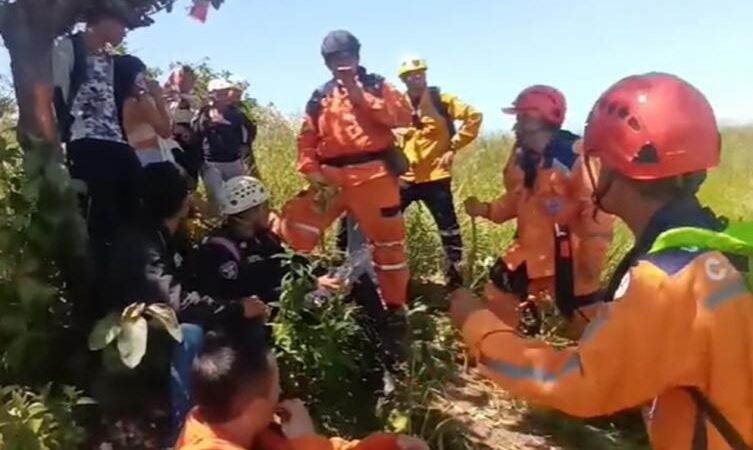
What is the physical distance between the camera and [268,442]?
255cm

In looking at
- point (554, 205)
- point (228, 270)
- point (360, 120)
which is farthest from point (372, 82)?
point (228, 270)

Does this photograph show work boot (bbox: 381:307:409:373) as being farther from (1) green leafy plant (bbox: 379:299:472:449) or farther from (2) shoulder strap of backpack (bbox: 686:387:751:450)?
(2) shoulder strap of backpack (bbox: 686:387:751:450)

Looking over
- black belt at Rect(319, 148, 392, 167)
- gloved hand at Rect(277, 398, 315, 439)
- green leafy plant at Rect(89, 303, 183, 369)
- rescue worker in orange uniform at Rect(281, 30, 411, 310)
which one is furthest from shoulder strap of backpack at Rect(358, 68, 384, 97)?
gloved hand at Rect(277, 398, 315, 439)

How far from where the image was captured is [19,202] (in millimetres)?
4148

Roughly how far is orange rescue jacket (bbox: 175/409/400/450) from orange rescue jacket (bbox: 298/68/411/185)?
316cm

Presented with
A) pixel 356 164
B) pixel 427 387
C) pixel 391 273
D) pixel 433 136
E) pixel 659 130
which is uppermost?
pixel 659 130

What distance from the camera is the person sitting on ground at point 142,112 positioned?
4.89m

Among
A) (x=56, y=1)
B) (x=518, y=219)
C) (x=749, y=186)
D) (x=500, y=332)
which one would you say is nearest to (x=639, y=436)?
(x=518, y=219)

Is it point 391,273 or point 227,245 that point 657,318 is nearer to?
point 227,245

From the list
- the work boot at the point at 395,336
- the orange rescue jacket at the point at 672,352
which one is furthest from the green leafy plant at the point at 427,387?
the orange rescue jacket at the point at 672,352

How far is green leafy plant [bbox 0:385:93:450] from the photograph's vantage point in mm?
3764

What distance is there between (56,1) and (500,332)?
3159mm

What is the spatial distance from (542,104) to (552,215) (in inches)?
24.5

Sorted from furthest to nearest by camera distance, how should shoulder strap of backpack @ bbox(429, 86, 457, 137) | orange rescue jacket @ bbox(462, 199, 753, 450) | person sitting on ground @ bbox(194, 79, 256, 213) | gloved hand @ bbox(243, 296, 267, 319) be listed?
shoulder strap of backpack @ bbox(429, 86, 457, 137) < person sitting on ground @ bbox(194, 79, 256, 213) < gloved hand @ bbox(243, 296, 267, 319) < orange rescue jacket @ bbox(462, 199, 753, 450)
